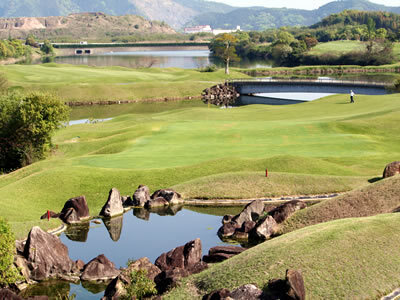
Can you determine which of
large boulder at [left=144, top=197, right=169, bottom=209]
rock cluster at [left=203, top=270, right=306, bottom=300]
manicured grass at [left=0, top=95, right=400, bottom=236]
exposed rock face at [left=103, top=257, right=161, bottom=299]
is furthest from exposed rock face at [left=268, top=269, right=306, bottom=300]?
large boulder at [left=144, top=197, right=169, bottom=209]

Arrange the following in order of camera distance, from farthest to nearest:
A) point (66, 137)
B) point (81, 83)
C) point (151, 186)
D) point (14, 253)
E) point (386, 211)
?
Result: point (81, 83) < point (66, 137) < point (151, 186) < point (386, 211) < point (14, 253)

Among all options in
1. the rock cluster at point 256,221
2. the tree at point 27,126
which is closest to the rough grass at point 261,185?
the rock cluster at point 256,221

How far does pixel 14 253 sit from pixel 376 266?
15405mm

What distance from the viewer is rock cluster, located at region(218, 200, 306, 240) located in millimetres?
29672

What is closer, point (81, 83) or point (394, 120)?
point (394, 120)

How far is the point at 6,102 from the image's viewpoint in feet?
175

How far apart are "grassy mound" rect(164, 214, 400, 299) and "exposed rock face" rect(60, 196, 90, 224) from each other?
43.4 ft

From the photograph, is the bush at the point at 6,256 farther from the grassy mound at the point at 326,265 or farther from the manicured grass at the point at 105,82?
the manicured grass at the point at 105,82

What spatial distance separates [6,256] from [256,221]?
1474 cm

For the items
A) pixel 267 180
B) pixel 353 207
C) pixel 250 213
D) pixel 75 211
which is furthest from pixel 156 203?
pixel 353 207

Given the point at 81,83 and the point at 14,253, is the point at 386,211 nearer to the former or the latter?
the point at 14,253

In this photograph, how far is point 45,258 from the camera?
81.6 feet

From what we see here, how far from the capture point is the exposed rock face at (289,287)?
18406 millimetres

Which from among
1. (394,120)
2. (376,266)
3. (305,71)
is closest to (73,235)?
(376,266)
